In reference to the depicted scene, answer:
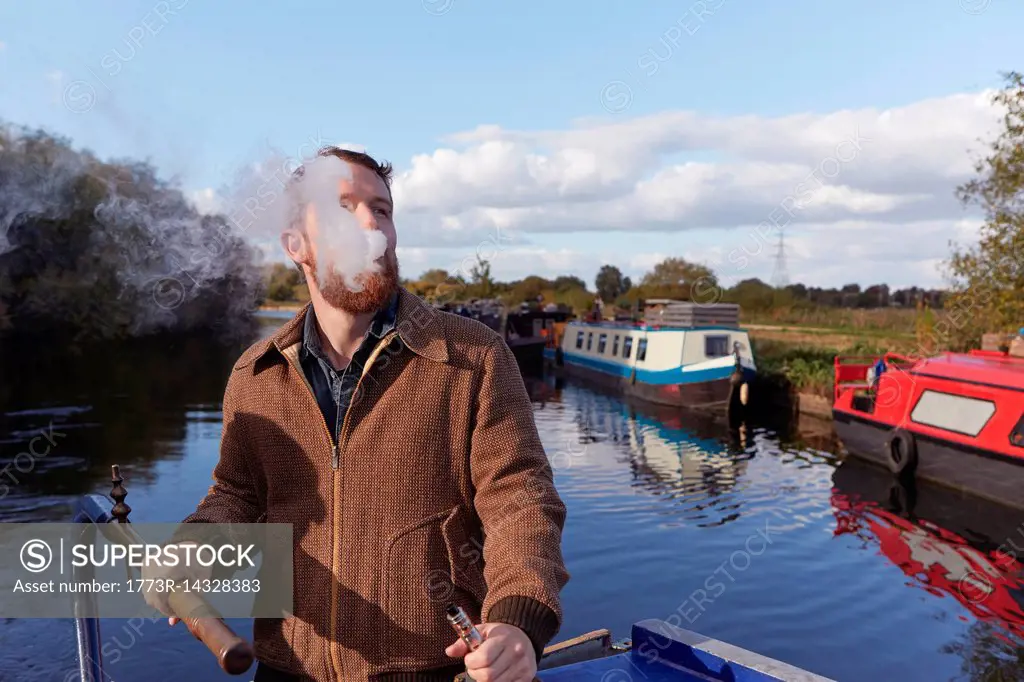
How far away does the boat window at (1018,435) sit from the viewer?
1278 cm

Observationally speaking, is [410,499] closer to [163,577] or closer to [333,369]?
[333,369]

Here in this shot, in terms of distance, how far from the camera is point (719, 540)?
40.3ft

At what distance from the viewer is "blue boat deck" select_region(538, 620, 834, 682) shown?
3498 mm

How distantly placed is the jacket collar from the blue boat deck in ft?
6.25

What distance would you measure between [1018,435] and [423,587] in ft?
43.1

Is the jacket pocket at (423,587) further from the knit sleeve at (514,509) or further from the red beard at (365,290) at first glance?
the red beard at (365,290)

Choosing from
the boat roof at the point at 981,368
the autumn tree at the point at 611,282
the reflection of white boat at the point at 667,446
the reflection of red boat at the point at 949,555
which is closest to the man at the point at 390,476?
the reflection of red boat at the point at 949,555

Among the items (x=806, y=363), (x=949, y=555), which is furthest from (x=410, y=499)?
(x=806, y=363)

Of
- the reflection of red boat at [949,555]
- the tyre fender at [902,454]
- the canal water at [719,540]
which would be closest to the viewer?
the canal water at [719,540]

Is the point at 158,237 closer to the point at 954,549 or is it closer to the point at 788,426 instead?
the point at 788,426

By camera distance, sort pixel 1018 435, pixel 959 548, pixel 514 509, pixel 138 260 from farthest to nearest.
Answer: pixel 138 260, pixel 1018 435, pixel 959 548, pixel 514 509

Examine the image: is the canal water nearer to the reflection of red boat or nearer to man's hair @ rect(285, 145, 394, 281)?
the reflection of red boat

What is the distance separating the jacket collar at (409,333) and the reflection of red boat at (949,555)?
896cm

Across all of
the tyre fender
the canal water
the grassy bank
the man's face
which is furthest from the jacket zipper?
the grassy bank
